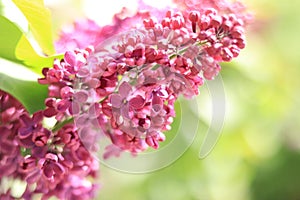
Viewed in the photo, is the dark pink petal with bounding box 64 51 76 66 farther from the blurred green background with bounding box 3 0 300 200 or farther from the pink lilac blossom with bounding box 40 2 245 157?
the blurred green background with bounding box 3 0 300 200

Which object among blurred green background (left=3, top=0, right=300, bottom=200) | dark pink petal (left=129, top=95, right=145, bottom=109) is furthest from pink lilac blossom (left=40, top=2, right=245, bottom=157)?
blurred green background (left=3, top=0, right=300, bottom=200)

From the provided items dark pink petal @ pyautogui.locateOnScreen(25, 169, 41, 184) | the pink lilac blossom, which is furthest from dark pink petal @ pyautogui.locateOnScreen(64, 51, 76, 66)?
dark pink petal @ pyautogui.locateOnScreen(25, 169, 41, 184)

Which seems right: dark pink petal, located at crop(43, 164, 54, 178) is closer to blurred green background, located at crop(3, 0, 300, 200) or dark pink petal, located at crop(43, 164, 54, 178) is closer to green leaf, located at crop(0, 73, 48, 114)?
green leaf, located at crop(0, 73, 48, 114)

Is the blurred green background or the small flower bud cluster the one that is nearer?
the small flower bud cluster

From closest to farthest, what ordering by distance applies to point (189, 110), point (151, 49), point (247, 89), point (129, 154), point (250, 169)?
point (151, 49), point (129, 154), point (189, 110), point (247, 89), point (250, 169)

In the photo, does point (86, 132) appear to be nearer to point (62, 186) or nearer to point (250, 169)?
point (62, 186)

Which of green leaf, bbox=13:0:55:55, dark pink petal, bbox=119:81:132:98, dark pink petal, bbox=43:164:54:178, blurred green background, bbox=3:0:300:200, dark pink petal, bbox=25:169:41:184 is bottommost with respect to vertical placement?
blurred green background, bbox=3:0:300:200

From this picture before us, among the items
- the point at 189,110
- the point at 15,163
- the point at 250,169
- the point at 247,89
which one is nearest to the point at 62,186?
the point at 15,163

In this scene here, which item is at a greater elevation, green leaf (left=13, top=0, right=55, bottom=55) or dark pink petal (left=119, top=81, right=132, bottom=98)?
green leaf (left=13, top=0, right=55, bottom=55)
